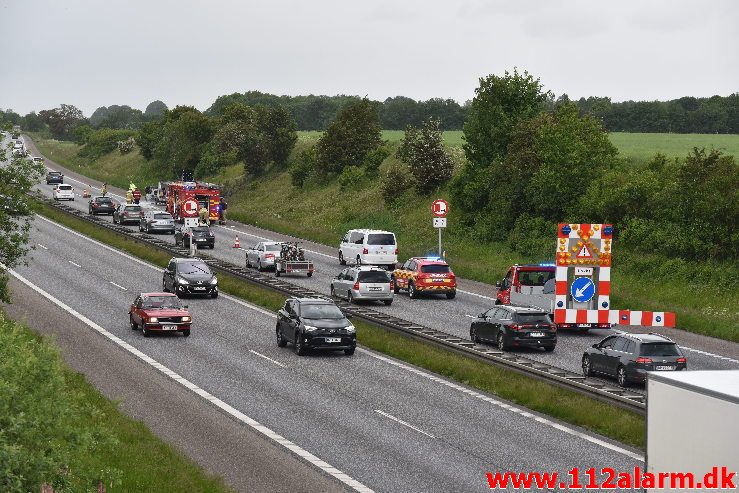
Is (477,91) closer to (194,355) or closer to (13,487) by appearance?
(194,355)

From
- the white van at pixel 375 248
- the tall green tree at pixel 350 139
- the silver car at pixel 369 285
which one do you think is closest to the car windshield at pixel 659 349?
the silver car at pixel 369 285

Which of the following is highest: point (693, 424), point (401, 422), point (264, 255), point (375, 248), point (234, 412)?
point (693, 424)

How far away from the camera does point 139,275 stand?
58.9 meters

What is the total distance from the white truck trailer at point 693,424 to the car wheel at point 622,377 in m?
16.5

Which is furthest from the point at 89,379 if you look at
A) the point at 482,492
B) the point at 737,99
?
the point at 737,99

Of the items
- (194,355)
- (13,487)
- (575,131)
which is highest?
(575,131)

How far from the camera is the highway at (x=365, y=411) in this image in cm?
2325

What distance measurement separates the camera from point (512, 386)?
30.9 meters

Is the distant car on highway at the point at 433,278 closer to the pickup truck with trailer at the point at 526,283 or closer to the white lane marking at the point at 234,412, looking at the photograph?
the pickup truck with trailer at the point at 526,283

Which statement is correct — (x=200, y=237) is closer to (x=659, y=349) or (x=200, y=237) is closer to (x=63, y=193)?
(x=63, y=193)

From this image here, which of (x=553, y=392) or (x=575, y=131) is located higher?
(x=575, y=131)

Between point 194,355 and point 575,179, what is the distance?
110 ft

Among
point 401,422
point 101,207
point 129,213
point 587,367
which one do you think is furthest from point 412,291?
point 101,207

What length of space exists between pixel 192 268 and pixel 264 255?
877 centimetres
